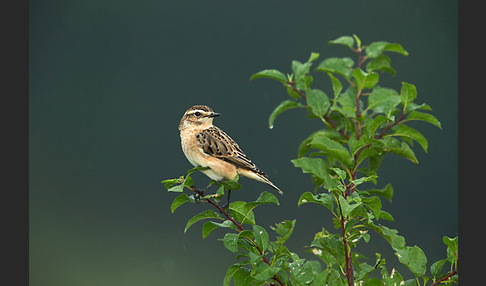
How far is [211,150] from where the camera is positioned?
274cm

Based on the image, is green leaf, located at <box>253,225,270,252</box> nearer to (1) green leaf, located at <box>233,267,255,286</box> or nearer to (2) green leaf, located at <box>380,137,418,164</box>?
(1) green leaf, located at <box>233,267,255,286</box>

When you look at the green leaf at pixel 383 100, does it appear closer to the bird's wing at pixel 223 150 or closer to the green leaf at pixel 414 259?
the bird's wing at pixel 223 150

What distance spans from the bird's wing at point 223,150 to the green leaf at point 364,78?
628mm

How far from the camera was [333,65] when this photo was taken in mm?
2918

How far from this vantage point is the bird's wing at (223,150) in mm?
2725

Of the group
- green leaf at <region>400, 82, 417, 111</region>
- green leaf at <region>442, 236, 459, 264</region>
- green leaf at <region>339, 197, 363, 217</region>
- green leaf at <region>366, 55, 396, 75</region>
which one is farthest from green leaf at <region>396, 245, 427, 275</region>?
green leaf at <region>366, 55, 396, 75</region>

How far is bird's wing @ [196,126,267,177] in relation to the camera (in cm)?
272

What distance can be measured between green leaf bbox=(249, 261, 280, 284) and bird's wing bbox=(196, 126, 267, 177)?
28.3 inches

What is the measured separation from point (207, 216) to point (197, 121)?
0.78m

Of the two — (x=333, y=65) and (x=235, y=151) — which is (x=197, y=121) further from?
(x=333, y=65)

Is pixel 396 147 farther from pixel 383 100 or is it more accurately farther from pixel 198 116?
pixel 198 116

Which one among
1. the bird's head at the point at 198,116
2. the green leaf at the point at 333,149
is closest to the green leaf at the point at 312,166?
the green leaf at the point at 333,149

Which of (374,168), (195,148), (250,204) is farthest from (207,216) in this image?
(374,168)

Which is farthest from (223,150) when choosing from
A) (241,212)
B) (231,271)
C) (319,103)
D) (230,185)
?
(231,271)
